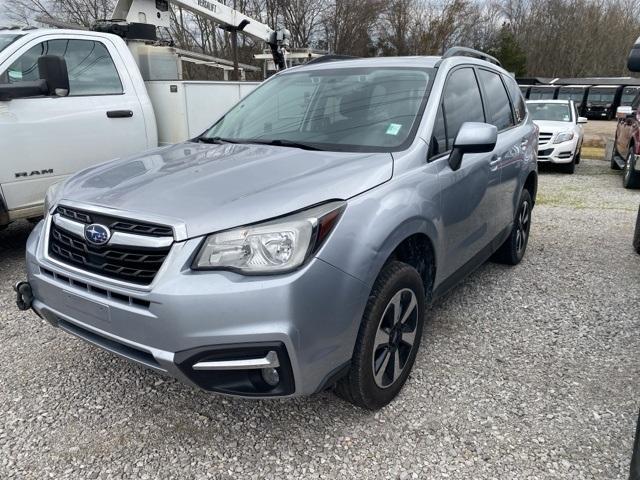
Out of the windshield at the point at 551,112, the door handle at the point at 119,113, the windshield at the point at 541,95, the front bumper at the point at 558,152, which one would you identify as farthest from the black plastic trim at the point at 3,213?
the windshield at the point at 541,95

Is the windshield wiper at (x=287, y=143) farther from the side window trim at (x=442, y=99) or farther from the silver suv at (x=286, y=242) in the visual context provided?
the side window trim at (x=442, y=99)

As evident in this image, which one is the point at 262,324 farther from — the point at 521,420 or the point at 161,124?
the point at 161,124

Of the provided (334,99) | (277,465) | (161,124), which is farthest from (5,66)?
(277,465)

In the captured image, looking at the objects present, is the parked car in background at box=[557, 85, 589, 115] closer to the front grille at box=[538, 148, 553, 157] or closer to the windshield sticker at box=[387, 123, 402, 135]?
the front grille at box=[538, 148, 553, 157]

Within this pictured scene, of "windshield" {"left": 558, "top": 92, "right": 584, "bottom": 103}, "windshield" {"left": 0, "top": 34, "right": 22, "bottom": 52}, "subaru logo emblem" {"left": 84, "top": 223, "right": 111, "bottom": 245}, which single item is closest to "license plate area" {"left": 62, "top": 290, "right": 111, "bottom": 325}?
"subaru logo emblem" {"left": 84, "top": 223, "right": 111, "bottom": 245}

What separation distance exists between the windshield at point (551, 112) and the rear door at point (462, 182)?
9.30 meters

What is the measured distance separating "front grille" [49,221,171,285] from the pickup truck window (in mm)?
2715

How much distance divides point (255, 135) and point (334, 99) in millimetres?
547

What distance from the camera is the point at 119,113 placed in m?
4.84

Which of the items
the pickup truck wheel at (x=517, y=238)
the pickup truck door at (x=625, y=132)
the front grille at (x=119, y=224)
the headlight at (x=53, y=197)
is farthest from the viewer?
the pickup truck door at (x=625, y=132)

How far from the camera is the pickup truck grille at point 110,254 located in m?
2.03

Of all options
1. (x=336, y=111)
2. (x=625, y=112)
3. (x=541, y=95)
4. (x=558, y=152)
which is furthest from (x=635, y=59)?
(x=541, y=95)

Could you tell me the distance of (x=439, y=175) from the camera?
9.18 ft

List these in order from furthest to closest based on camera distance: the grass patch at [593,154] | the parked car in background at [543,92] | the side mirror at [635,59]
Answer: the parked car in background at [543,92]
the grass patch at [593,154]
the side mirror at [635,59]
